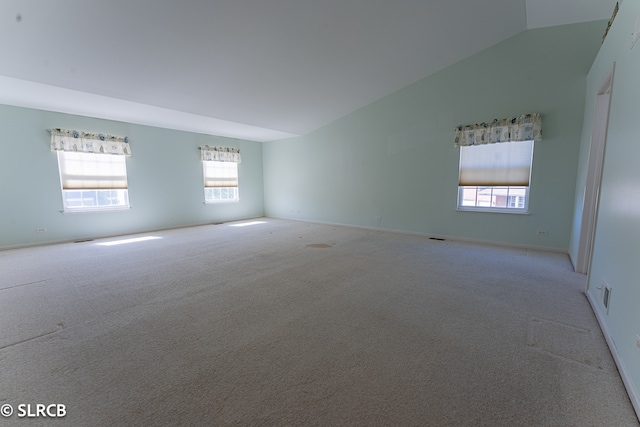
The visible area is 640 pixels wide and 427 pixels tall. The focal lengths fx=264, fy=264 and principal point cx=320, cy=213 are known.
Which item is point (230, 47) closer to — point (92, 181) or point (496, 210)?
point (92, 181)

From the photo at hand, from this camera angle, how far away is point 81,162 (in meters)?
5.23

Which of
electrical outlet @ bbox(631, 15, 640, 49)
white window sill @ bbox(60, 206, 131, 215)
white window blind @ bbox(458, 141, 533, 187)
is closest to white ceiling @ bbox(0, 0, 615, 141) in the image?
white window blind @ bbox(458, 141, 533, 187)

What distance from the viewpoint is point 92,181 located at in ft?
17.7

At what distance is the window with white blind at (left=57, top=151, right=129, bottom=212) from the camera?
5.09 meters

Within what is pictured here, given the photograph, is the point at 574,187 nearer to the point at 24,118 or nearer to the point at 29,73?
the point at 29,73

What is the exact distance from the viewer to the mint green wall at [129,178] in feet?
14.9

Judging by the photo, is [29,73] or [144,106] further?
[144,106]

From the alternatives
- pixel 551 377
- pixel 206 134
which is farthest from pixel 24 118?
pixel 551 377

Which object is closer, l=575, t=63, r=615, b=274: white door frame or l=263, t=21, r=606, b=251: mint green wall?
l=575, t=63, r=615, b=274: white door frame

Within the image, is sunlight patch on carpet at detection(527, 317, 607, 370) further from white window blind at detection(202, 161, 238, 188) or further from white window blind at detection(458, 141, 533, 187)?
white window blind at detection(202, 161, 238, 188)

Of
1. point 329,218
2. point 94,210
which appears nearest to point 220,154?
point 94,210

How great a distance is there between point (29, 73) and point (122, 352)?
3676mm

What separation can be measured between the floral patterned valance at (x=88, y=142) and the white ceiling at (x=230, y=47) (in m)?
0.41

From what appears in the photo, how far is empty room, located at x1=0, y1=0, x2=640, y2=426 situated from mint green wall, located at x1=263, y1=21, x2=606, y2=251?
35 mm
